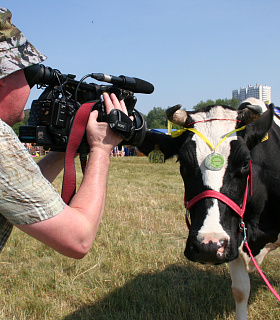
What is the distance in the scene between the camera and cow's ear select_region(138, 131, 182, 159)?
3636 millimetres

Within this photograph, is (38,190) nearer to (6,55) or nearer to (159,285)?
(6,55)

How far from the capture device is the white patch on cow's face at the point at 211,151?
2514 millimetres

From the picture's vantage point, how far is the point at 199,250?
2.46 m

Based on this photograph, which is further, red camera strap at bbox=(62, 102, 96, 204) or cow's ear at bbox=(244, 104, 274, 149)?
cow's ear at bbox=(244, 104, 274, 149)

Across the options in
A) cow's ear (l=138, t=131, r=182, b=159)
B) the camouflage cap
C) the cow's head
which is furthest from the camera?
cow's ear (l=138, t=131, r=182, b=159)

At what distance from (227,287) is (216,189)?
73.8 inches

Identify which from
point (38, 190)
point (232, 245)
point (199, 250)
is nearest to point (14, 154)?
point (38, 190)

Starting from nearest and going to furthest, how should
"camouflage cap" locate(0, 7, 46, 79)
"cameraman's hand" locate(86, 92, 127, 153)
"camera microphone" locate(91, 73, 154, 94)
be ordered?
"camouflage cap" locate(0, 7, 46, 79)
"cameraman's hand" locate(86, 92, 127, 153)
"camera microphone" locate(91, 73, 154, 94)

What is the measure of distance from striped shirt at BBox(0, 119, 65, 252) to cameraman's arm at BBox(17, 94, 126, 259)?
4 cm

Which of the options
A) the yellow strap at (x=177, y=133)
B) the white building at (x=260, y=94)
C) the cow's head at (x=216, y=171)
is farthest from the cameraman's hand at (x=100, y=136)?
the white building at (x=260, y=94)

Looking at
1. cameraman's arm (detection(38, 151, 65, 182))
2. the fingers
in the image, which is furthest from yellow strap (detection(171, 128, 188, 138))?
the fingers

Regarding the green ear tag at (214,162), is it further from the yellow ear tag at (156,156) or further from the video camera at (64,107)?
the yellow ear tag at (156,156)

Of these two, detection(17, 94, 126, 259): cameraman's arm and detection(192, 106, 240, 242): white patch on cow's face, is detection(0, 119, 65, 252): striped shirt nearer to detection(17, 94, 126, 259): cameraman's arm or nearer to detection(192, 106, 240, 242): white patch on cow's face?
detection(17, 94, 126, 259): cameraman's arm

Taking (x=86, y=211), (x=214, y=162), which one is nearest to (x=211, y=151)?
(x=214, y=162)
